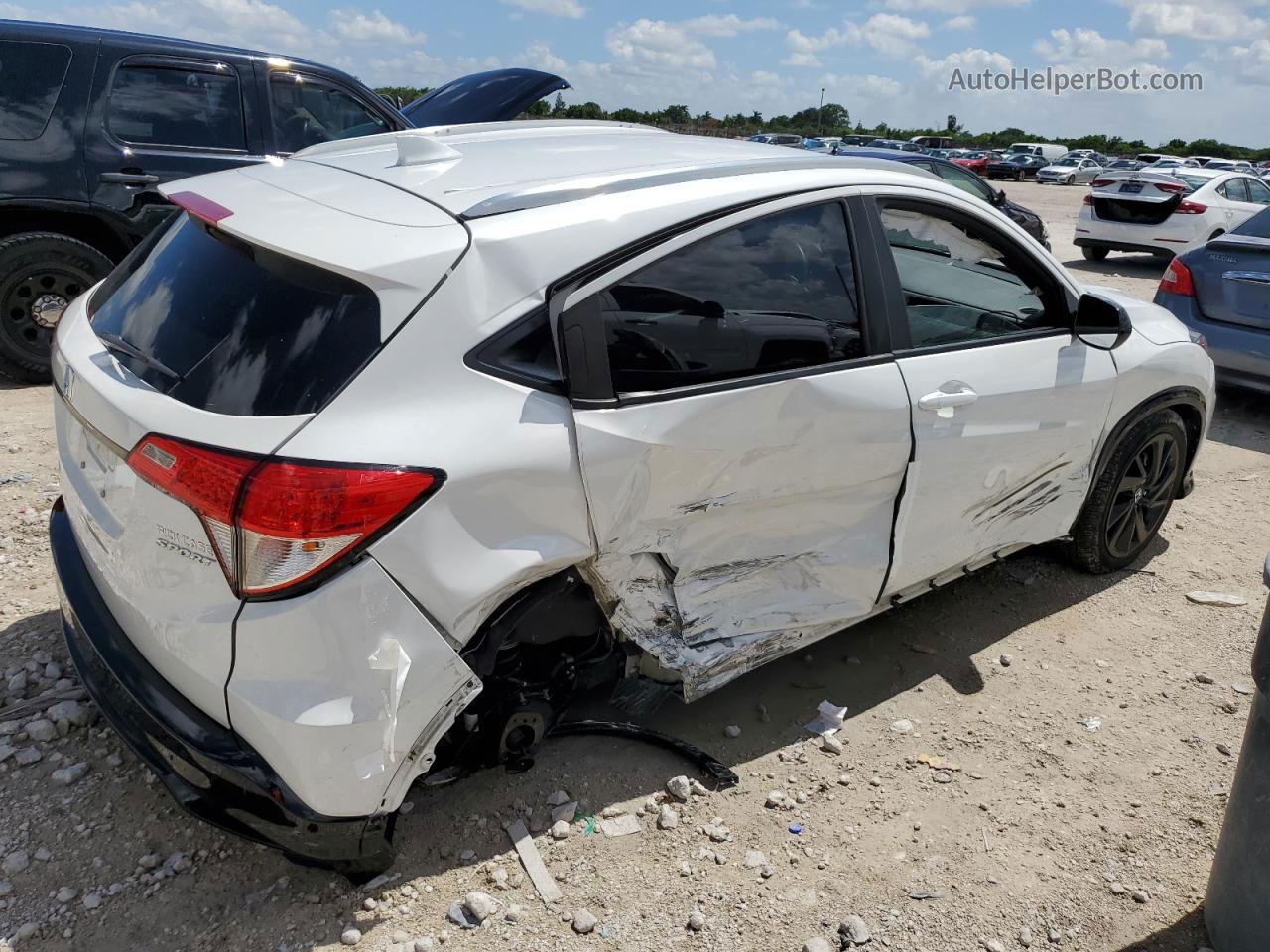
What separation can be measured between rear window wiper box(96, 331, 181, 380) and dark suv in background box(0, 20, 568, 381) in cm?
407

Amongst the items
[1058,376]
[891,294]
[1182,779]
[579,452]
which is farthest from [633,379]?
[1182,779]

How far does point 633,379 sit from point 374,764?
1.09 meters

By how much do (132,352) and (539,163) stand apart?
1.18 m

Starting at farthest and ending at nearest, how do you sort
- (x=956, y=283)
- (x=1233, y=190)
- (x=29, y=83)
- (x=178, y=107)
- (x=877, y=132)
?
(x=877, y=132)
(x=1233, y=190)
(x=178, y=107)
(x=29, y=83)
(x=956, y=283)

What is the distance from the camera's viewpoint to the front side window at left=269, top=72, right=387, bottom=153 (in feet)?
22.0

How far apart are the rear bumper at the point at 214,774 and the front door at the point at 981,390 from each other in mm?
1850

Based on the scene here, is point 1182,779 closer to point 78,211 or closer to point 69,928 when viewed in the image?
point 69,928

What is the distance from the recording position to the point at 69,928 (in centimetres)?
240

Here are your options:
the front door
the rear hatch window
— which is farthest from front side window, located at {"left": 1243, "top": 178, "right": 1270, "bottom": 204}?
the rear hatch window

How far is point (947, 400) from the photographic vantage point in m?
3.12

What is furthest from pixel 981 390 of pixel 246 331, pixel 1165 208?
pixel 1165 208

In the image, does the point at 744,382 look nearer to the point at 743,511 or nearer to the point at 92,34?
the point at 743,511

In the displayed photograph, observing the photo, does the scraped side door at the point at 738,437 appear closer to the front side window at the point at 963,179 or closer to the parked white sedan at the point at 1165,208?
the front side window at the point at 963,179

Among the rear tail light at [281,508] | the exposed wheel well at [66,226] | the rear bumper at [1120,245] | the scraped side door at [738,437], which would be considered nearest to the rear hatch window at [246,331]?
the rear tail light at [281,508]
